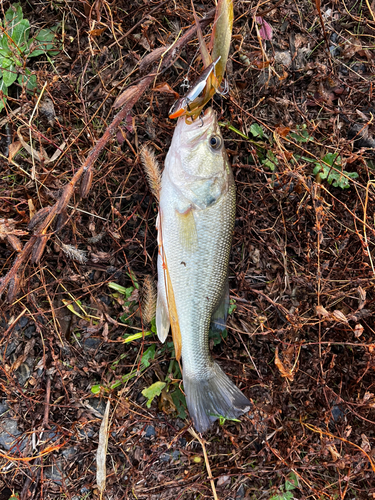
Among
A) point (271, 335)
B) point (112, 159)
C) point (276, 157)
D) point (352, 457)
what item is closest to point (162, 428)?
point (271, 335)

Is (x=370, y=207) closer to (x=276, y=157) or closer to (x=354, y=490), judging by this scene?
(x=276, y=157)

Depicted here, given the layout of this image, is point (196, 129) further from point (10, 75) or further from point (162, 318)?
point (10, 75)

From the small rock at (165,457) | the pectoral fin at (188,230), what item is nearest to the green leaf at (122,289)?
the pectoral fin at (188,230)

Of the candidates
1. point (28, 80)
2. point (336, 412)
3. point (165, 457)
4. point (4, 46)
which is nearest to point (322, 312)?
point (336, 412)

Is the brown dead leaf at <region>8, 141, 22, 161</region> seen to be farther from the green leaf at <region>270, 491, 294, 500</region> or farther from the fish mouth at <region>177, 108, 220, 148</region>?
the green leaf at <region>270, 491, 294, 500</region>

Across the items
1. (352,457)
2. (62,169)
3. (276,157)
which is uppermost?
(62,169)

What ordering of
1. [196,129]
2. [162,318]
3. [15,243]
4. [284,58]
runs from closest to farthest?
[15,243], [196,129], [162,318], [284,58]

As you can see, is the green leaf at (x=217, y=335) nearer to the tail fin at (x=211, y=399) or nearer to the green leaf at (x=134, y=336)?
the tail fin at (x=211, y=399)
